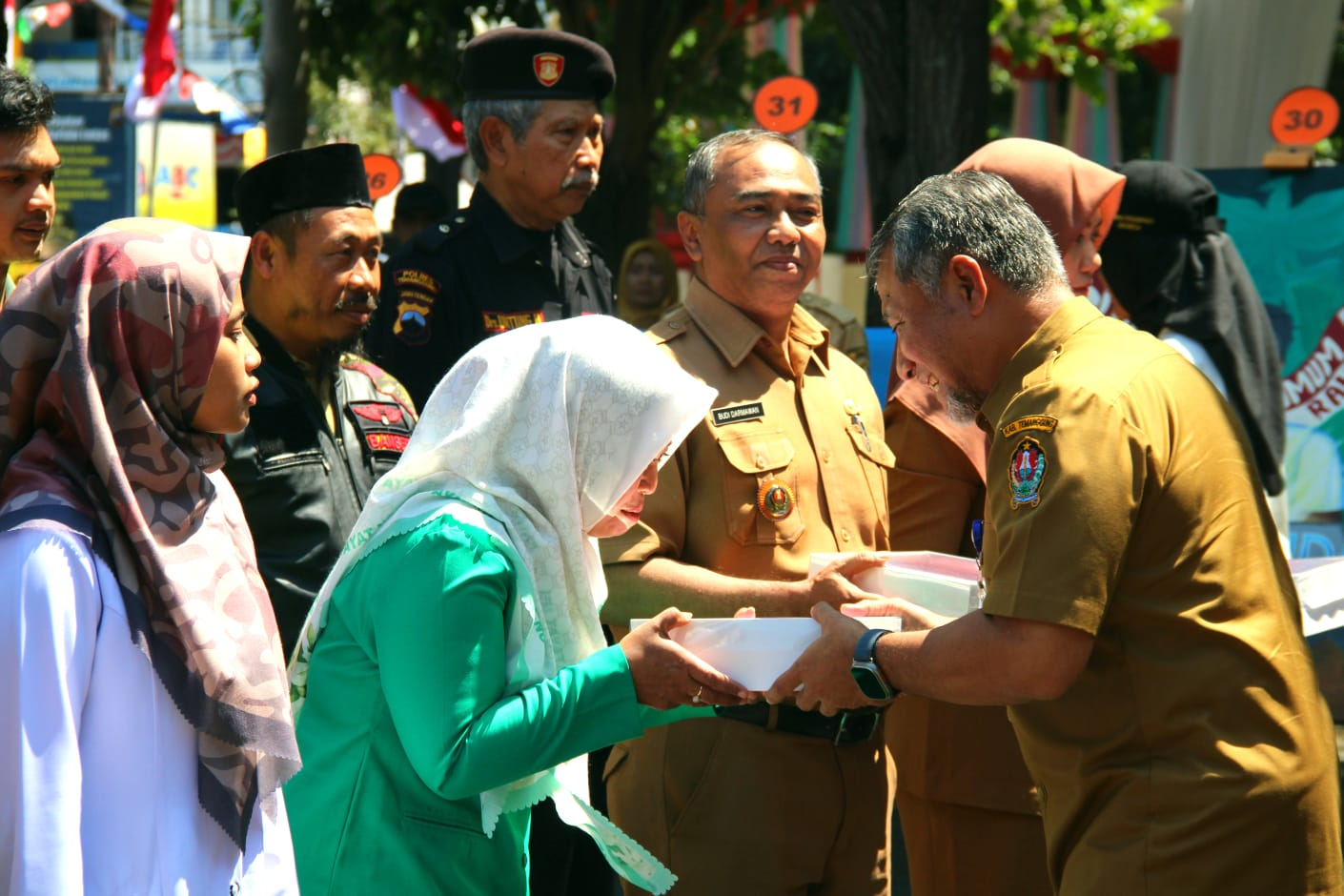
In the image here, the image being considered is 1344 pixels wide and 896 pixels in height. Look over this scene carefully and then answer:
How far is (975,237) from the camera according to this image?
279cm

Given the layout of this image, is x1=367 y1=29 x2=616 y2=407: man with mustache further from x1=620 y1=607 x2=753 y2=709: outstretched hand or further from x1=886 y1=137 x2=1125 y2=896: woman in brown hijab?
x1=620 y1=607 x2=753 y2=709: outstretched hand

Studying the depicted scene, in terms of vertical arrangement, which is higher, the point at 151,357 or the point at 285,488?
the point at 151,357

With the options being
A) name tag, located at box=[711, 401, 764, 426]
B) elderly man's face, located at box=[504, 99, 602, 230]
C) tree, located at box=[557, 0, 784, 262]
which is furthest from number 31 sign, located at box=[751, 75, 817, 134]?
name tag, located at box=[711, 401, 764, 426]

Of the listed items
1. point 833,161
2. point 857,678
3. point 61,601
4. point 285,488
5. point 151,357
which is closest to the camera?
point 61,601

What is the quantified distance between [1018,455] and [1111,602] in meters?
0.29

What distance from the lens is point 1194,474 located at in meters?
2.57

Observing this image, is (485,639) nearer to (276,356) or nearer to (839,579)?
(839,579)

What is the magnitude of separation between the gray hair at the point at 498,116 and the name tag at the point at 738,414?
1653mm

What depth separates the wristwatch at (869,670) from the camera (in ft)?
9.32

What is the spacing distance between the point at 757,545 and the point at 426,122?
964cm

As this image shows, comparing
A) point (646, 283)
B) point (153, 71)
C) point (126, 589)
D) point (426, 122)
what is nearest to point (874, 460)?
point (126, 589)

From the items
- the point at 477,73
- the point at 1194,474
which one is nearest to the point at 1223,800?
the point at 1194,474

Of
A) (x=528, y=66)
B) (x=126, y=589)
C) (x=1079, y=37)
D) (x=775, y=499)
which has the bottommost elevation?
(x=775, y=499)

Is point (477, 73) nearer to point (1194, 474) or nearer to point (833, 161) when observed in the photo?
point (1194, 474)
